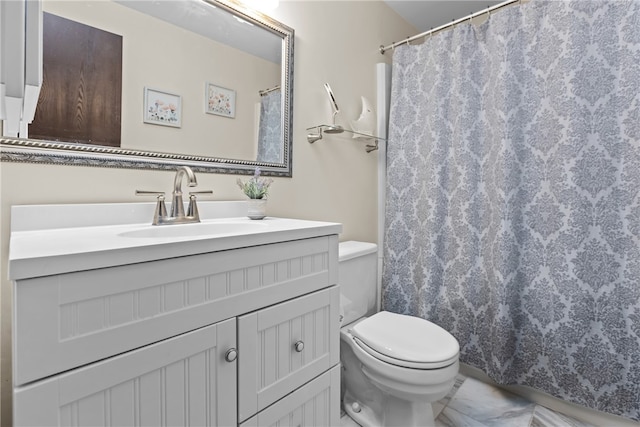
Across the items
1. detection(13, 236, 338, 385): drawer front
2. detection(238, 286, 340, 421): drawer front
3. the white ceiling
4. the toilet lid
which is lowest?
the toilet lid

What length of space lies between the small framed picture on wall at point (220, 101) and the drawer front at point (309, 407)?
3.42 ft

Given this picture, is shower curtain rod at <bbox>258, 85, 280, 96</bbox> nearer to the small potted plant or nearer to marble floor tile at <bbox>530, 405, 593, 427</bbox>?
the small potted plant

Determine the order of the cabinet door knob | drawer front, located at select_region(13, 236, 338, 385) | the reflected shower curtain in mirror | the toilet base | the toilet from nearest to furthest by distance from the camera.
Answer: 1. drawer front, located at select_region(13, 236, 338, 385)
2. the cabinet door knob
3. the toilet
4. the toilet base
5. the reflected shower curtain in mirror

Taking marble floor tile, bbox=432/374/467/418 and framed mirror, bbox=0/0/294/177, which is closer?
framed mirror, bbox=0/0/294/177

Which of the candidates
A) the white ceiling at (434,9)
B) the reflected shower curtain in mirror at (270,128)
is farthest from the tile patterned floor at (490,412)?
the white ceiling at (434,9)

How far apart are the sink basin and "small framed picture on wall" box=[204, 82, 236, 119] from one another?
1.52ft

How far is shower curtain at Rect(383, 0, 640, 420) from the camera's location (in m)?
1.37

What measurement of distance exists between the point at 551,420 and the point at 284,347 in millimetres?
1400

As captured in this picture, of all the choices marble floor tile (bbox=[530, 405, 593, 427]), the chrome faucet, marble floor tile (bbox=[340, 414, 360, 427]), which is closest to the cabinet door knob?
the chrome faucet

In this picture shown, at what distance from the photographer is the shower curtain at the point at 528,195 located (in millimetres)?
1367

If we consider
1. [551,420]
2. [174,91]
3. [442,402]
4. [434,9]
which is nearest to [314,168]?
[174,91]

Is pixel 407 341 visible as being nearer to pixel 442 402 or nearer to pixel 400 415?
pixel 400 415

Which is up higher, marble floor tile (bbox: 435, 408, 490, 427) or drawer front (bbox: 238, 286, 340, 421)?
drawer front (bbox: 238, 286, 340, 421)

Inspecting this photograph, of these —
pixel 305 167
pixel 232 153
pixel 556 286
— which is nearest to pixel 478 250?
pixel 556 286
